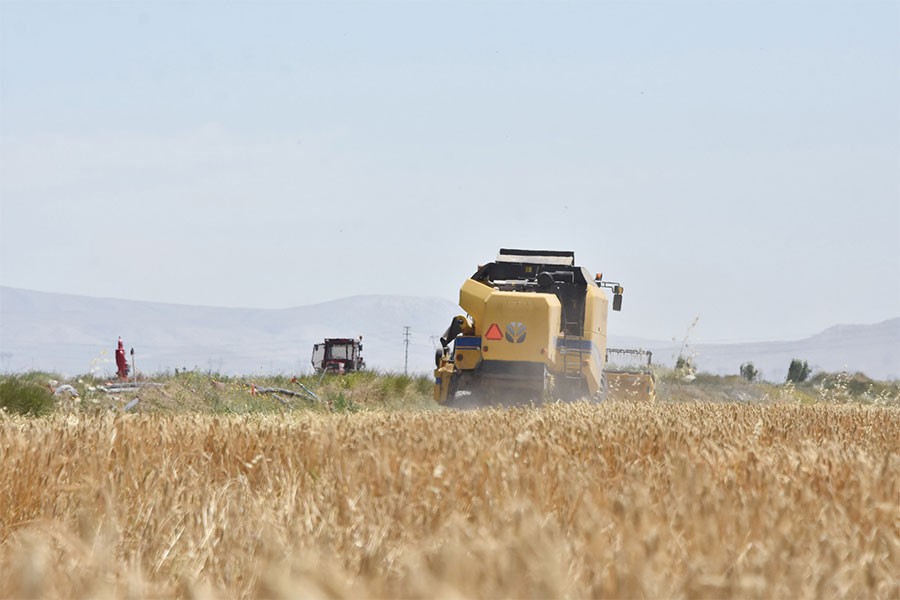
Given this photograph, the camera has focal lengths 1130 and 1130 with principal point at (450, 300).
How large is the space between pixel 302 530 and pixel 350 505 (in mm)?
540

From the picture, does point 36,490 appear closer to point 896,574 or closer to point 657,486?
point 657,486

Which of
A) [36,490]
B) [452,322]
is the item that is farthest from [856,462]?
[452,322]

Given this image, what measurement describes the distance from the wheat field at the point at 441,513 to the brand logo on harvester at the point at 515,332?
10.1m

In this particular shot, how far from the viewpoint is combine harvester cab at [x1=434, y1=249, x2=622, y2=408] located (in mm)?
18141

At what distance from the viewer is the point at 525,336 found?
18109mm

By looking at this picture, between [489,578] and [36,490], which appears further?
[36,490]

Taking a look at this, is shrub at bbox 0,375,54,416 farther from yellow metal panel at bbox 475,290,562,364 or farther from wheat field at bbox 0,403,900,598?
wheat field at bbox 0,403,900,598

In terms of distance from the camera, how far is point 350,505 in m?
4.07

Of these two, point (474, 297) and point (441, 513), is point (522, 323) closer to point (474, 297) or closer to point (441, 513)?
point (474, 297)

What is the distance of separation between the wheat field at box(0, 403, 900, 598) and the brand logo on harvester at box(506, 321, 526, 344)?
1005cm

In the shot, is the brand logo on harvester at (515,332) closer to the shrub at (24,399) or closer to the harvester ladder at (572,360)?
the harvester ladder at (572,360)

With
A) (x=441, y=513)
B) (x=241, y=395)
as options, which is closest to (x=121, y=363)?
(x=241, y=395)

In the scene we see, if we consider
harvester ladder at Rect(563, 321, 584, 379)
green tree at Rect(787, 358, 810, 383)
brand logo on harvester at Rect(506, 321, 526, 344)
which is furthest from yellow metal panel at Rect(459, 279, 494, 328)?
green tree at Rect(787, 358, 810, 383)

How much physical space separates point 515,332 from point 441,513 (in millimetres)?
14141
